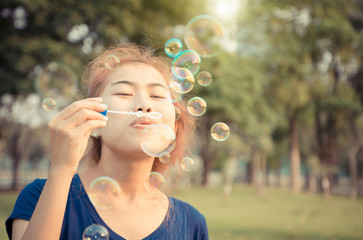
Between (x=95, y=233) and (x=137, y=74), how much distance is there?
78 cm

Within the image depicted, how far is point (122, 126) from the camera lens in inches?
62.8

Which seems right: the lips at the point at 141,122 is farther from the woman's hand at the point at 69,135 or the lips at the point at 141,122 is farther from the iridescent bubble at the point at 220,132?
the iridescent bubble at the point at 220,132

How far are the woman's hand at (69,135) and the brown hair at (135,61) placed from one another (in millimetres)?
520

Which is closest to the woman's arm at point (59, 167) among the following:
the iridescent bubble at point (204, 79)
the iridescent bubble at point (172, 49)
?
the iridescent bubble at point (172, 49)

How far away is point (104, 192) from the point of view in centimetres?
159

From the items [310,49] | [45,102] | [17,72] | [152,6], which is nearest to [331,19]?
[310,49]

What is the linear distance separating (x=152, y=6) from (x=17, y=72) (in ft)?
15.9

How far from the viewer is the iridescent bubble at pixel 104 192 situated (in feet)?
5.33

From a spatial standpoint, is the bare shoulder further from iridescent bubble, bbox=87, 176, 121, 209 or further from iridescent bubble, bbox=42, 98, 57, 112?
iridescent bubble, bbox=42, 98, 57, 112

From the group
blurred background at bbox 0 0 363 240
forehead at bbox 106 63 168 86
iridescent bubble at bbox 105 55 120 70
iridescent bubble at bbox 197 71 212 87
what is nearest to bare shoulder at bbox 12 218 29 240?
forehead at bbox 106 63 168 86

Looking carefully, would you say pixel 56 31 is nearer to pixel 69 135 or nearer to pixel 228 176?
pixel 69 135

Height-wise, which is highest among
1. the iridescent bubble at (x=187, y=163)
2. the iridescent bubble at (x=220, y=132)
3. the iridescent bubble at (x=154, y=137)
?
the iridescent bubble at (x=220, y=132)

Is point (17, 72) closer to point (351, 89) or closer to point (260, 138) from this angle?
point (260, 138)

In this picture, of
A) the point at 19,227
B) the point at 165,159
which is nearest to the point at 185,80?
the point at 165,159
